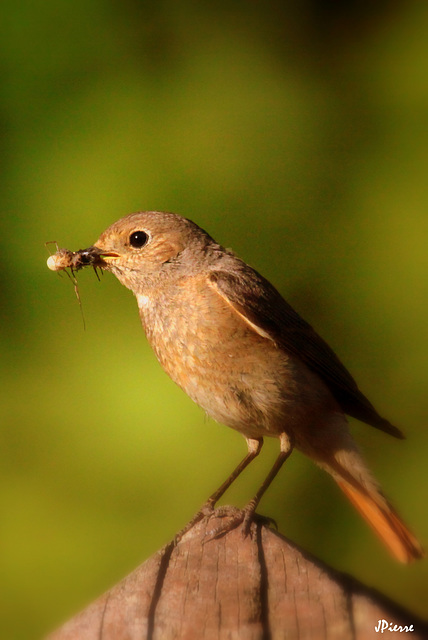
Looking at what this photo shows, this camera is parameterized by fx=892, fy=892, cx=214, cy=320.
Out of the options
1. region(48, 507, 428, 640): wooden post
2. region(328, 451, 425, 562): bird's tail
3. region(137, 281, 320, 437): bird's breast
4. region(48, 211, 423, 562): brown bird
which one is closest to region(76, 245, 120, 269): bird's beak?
region(48, 211, 423, 562): brown bird

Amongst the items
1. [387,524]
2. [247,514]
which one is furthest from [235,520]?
[387,524]

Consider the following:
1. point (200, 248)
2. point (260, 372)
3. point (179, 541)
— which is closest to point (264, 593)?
point (179, 541)

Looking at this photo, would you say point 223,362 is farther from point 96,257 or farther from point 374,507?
point 374,507

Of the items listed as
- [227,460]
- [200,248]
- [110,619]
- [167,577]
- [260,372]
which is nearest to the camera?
[110,619]

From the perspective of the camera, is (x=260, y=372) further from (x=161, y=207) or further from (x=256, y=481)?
(x=161, y=207)

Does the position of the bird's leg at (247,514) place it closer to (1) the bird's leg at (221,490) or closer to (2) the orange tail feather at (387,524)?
(1) the bird's leg at (221,490)

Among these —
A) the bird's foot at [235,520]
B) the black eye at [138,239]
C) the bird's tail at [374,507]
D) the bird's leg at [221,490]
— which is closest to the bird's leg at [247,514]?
the bird's foot at [235,520]
